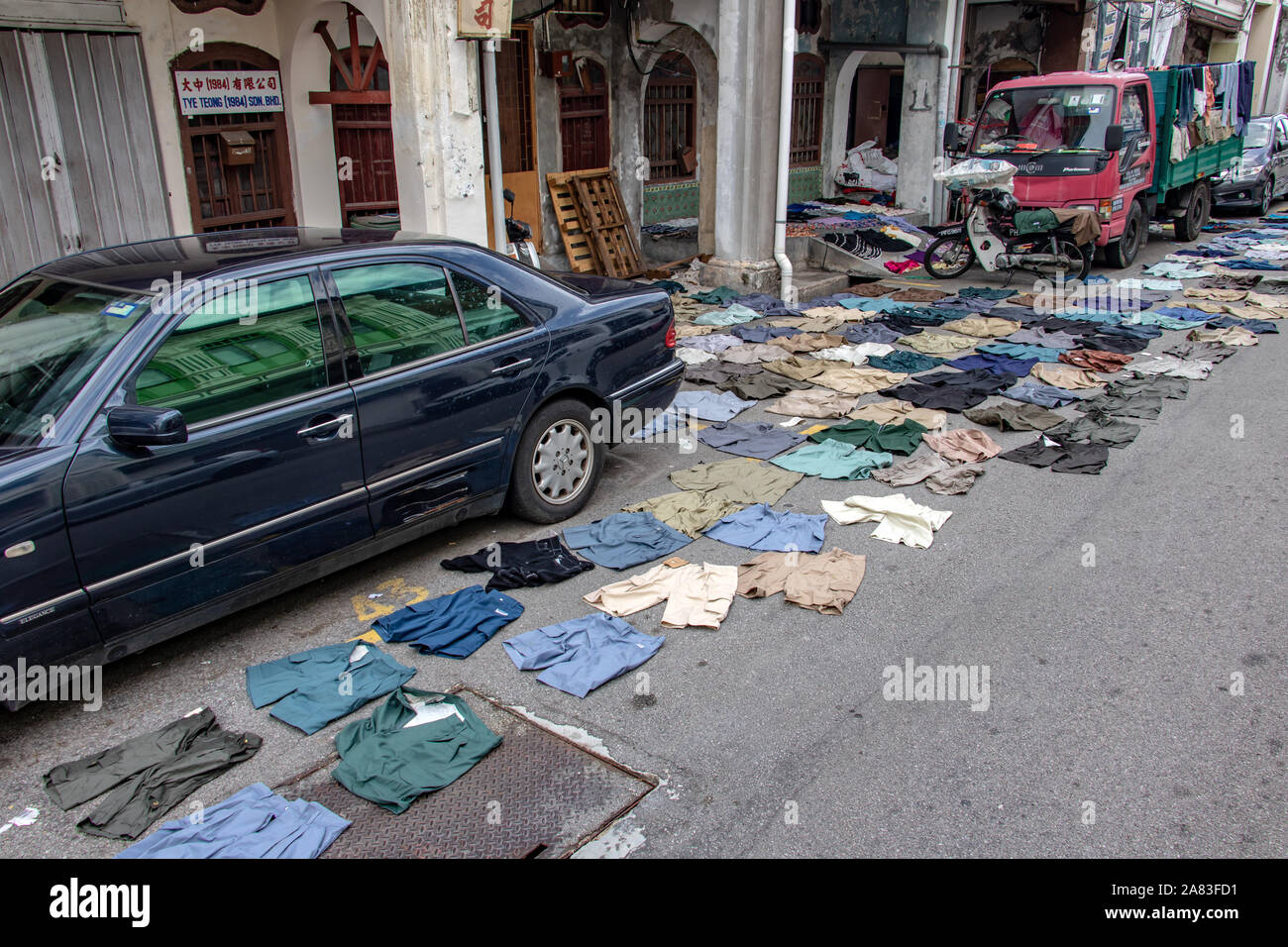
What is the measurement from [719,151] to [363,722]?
9.98m

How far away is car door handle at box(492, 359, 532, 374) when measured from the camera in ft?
17.5

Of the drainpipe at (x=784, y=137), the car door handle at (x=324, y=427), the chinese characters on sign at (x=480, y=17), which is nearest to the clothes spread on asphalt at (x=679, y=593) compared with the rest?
the car door handle at (x=324, y=427)

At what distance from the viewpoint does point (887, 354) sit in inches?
382

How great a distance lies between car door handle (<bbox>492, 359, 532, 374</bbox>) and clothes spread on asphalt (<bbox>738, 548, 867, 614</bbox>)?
163 cm

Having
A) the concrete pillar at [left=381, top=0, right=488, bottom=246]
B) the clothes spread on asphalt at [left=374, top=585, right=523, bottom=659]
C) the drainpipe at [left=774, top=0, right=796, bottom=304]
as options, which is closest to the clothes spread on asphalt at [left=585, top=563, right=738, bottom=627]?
the clothes spread on asphalt at [left=374, top=585, right=523, bottom=659]

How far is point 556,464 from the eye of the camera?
19.3 feet

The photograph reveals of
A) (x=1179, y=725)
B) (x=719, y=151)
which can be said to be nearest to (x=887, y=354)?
(x=719, y=151)

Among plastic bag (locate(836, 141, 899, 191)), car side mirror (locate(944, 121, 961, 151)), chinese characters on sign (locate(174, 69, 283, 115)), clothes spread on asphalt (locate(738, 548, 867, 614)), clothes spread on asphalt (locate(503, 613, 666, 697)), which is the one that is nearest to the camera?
clothes spread on asphalt (locate(503, 613, 666, 697))

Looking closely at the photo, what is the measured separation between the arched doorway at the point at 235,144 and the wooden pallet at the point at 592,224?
→ 3.78 metres

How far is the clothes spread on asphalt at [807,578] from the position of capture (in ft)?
16.6

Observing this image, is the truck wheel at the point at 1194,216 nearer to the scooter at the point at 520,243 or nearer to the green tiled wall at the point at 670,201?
the green tiled wall at the point at 670,201

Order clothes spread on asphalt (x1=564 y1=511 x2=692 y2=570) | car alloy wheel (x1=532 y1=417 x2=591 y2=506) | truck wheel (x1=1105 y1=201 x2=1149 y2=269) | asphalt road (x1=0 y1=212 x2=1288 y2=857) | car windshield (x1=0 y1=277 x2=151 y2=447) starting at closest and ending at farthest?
asphalt road (x1=0 y1=212 x2=1288 y2=857)
car windshield (x1=0 y1=277 x2=151 y2=447)
clothes spread on asphalt (x1=564 y1=511 x2=692 y2=570)
car alloy wheel (x1=532 y1=417 x2=591 y2=506)
truck wheel (x1=1105 y1=201 x2=1149 y2=269)

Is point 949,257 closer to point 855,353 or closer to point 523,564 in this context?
point 855,353

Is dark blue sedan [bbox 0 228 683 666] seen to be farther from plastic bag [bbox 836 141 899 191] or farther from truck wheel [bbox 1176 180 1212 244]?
plastic bag [bbox 836 141 899 191]
